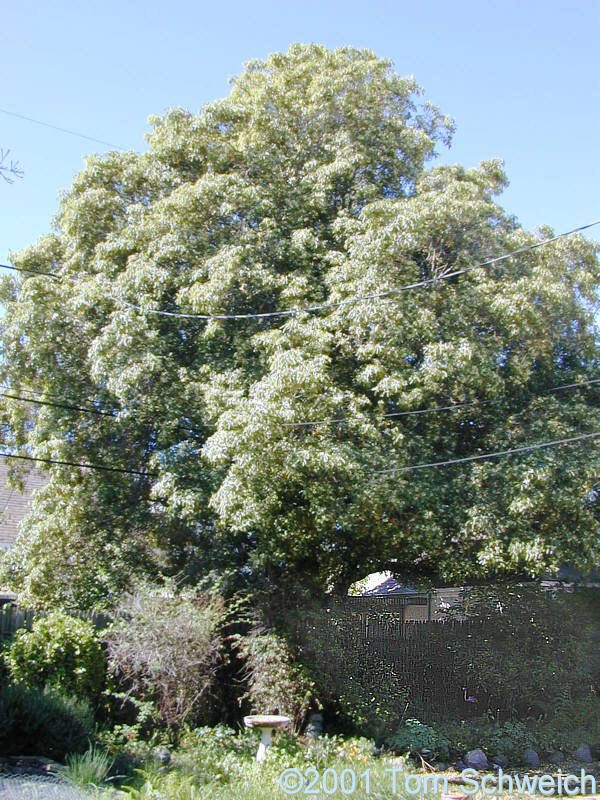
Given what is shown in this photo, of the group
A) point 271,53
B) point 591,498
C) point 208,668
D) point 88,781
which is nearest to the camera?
point 88,781

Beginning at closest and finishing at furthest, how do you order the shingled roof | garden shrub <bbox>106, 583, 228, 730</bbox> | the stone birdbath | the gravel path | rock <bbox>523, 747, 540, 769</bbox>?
the gravel path → the stone birdbath → garden shrub <bbox>106, 583, 228, 730</bbox> → rock <bbox>523, 747, 540, 769</bbox> → the shingled roof

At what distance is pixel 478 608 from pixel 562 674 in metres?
1.78

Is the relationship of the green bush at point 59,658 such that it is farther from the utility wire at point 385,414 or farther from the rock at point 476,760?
the rock at point 476,760

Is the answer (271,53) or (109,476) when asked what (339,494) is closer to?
(109,476)

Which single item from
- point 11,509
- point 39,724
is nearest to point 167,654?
point 39,724

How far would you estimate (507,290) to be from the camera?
40.2ft

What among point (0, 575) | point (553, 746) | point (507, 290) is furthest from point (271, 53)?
point (553, 746)

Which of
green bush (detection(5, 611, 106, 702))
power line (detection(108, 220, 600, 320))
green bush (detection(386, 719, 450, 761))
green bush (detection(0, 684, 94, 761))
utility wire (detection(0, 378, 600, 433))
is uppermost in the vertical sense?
power line (detection(108, 220, 600, 320))

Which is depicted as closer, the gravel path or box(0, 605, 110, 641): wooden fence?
the gravel path

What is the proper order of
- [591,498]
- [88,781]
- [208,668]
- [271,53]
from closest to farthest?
[88,781], [208,668], [591,498], [271,53]

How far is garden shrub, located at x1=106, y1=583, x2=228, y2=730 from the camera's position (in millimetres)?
10258

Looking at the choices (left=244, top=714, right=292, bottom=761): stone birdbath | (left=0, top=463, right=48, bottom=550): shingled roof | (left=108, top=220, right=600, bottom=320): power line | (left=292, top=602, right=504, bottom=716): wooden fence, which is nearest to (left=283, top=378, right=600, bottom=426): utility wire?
(left=108, top=220, right=600, bottom=320): power line

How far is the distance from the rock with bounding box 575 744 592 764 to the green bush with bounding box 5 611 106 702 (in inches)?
293

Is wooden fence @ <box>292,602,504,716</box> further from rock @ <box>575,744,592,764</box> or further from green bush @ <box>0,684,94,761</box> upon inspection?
green bush @ <box>0,684,94,761</box>
